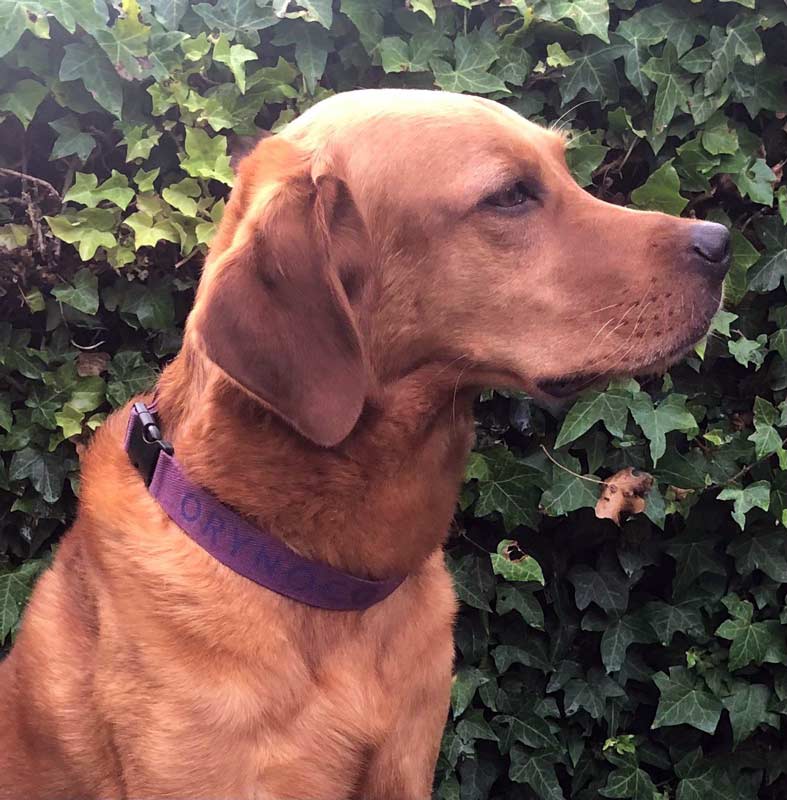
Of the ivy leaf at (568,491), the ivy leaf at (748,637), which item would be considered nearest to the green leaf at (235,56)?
the ivy leaf at (568,491)

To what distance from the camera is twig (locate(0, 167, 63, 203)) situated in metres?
2.59

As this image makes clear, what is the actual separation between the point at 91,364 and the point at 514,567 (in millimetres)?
1417

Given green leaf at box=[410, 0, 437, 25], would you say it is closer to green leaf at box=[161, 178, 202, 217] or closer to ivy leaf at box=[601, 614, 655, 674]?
green leaf at box=[161, 178, 202, 217]

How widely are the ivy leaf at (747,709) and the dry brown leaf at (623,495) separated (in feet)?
2.19

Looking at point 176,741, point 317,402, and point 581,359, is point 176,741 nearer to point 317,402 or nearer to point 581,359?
point 317,402

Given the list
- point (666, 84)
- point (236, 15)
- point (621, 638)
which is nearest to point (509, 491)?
point (621, 638)

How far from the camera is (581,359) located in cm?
184

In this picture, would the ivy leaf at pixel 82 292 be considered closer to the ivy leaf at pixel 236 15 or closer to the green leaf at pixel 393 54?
the ivy leaf at pixel 236 15

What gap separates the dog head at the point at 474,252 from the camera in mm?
1786

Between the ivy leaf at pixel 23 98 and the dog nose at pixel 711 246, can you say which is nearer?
the dog nose at pixel 711 246

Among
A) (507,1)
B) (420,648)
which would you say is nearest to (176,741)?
(420,648)

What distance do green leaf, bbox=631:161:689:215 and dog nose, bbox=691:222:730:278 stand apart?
80 centimetres

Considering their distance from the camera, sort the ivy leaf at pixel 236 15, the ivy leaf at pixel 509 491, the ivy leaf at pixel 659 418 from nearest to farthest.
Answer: the ivy leaf at pixel 236 15, the ivy leaf at pixel 659 418, the ivy leaf at pixel 509 491

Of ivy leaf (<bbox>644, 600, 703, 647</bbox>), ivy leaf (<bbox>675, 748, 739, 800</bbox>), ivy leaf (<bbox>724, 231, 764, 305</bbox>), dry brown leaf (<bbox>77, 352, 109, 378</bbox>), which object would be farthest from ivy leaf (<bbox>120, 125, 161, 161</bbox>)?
ivy leaf (<bbox>675, 748, 739, 800</bbox>)
